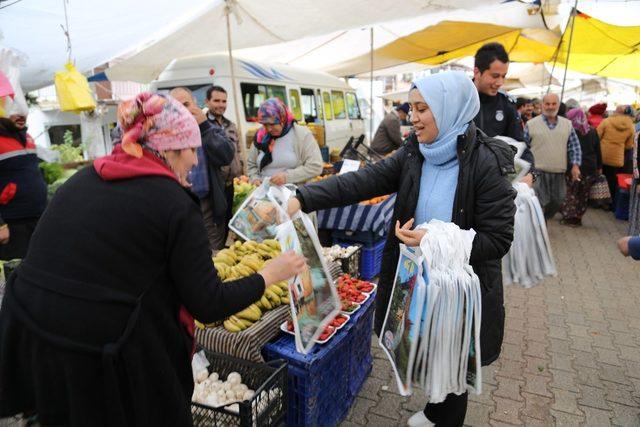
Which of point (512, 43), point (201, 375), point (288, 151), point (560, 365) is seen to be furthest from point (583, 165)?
point (201, 375)

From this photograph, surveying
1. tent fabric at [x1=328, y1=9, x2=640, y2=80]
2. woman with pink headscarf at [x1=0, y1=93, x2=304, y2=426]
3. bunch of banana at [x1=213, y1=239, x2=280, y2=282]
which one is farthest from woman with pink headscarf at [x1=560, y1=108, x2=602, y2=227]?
woman with pink headscarf at [x1=0, y1=93, x2=304, y2=426]

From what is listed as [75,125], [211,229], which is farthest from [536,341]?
[75,125]

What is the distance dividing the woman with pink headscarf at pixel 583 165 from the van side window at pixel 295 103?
5.68 meters

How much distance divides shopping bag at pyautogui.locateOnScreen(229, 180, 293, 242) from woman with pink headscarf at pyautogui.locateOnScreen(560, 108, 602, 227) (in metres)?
6.53

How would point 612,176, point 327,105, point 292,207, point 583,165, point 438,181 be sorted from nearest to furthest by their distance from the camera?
point 438,181 < point 292,207 < point 583,165 < point 612,176 < point 327,105

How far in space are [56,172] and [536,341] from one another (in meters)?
5.69

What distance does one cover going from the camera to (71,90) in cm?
530

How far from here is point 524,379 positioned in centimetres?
313

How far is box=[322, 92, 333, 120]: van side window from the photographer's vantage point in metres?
11.7

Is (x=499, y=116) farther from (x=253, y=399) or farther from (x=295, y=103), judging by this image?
(x=295, y=103)

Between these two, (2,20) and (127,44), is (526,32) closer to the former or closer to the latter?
(127,44)

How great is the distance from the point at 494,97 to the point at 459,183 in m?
1.61

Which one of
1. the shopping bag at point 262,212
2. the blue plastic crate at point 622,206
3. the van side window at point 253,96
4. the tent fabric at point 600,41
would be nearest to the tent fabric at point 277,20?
the van side window at point 253,96

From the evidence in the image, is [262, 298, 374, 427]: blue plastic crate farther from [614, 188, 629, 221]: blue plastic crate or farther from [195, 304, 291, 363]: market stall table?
[614, 188, 629, 221]: blue plastic crate
